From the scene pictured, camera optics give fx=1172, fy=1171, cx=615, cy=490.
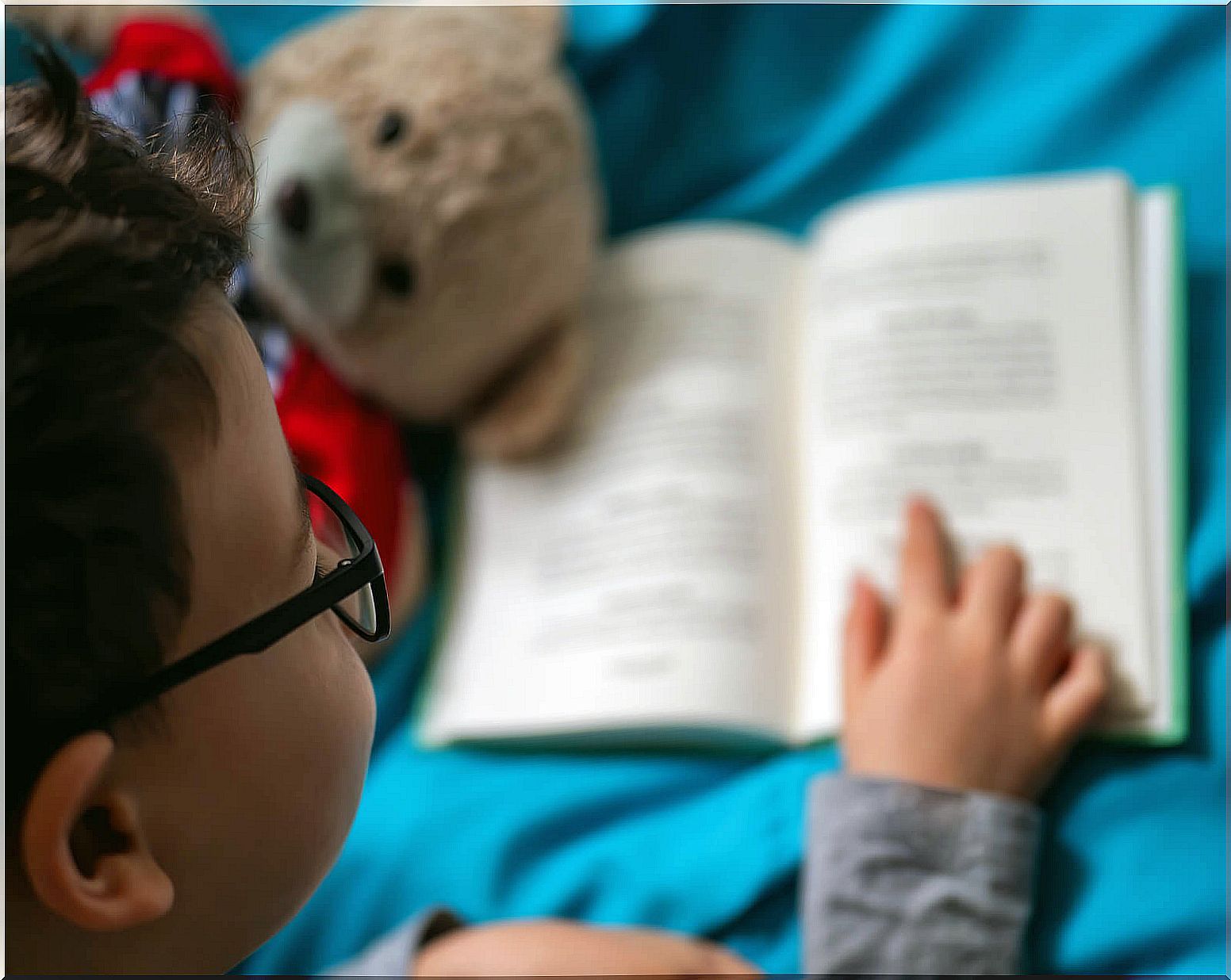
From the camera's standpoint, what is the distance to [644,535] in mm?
845

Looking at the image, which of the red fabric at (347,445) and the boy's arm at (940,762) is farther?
the red fabric at (347,445)

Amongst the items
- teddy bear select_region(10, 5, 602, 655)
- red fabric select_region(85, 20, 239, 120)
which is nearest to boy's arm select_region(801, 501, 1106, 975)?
teddy bear select_region(10, 5, 602, 655)

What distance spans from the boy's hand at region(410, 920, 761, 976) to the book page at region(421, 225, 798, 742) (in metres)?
0.15

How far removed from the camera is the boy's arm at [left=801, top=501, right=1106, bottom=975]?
644mm

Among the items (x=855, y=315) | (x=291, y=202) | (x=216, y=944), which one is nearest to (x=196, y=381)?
(x=216, y=944)

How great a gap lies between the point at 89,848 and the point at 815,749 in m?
0.52

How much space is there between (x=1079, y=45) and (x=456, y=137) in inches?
20.7

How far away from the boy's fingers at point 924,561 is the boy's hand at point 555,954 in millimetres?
256

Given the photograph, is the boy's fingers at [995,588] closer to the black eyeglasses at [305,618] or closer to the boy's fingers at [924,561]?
the boy's fingers at [924,561]

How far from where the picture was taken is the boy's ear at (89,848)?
33cm

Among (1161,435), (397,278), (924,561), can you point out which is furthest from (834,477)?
(397,278)

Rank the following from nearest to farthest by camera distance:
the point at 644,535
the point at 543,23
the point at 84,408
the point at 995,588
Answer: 1. the point at 84,408
2. the point at 995,588
3. the point at 644,535
4. the point at 543,23

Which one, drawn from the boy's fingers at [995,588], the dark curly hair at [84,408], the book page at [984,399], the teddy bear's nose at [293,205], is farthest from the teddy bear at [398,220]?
the dark curly hair at [84,408]

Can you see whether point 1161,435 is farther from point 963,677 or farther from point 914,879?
point 914,879
